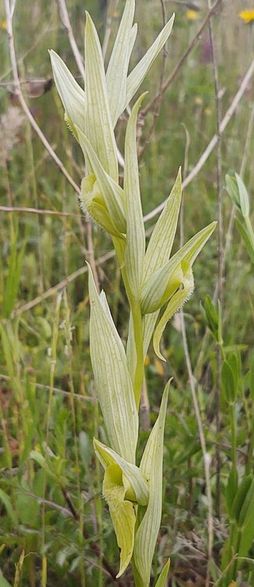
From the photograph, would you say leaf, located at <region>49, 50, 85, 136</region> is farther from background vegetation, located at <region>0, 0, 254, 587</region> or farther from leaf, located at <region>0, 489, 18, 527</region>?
leaf, located at <region>0, 489, 18, 527</region>

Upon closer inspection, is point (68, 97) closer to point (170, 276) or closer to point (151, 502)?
point (170, 276)

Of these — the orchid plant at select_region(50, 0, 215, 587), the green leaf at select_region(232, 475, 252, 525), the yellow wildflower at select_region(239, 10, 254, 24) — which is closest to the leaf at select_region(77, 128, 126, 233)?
the orchid plant at select_region(50, 0, 215, 587)

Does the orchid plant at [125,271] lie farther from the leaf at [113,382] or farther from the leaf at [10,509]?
the leaf at [10,509]

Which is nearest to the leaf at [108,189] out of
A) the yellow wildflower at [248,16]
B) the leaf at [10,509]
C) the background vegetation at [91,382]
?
the background vegetation at [91,382]

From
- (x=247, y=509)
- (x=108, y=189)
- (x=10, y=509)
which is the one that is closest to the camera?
(x=108, y=189)

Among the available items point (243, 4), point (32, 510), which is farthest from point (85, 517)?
point (243, 4)

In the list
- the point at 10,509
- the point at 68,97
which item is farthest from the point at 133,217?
the point at 10,509
